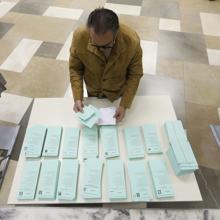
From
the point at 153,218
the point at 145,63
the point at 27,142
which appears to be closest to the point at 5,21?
the point at 145,63

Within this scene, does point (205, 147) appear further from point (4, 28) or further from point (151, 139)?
point (4, 28)

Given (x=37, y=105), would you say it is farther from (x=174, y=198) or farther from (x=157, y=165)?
(x=174, y=198)

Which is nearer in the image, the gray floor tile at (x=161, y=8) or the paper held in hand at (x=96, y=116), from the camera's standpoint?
the paper held in hand at (x=96, y=116)

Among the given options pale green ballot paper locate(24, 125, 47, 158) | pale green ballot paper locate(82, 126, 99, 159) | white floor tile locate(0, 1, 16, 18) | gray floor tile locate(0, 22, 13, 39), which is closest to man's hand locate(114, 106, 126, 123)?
pale green ballot paper locate(82, 126, 99, 159)

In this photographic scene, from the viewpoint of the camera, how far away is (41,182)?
3.86 feet

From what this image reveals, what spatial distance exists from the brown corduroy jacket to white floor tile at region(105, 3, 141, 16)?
199 cm

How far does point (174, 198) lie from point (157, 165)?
17cm

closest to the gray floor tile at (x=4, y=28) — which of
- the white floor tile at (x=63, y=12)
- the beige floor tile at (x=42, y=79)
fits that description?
the white floor tile at (x=63, y=12)

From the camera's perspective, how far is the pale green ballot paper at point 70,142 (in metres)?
1.29

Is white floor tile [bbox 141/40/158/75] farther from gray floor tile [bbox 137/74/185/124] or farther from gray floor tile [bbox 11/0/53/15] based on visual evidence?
gray floor tile [bbox 11/0/53/15]

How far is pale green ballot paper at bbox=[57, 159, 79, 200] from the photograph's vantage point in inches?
44.7

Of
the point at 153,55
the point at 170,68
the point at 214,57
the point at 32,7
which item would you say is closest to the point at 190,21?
the point at 214,57

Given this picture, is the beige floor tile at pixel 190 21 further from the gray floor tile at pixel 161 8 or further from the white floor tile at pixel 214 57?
the white floor tile at pixel 214 57

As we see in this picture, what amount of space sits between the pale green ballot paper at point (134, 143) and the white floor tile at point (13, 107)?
1.03 metres
